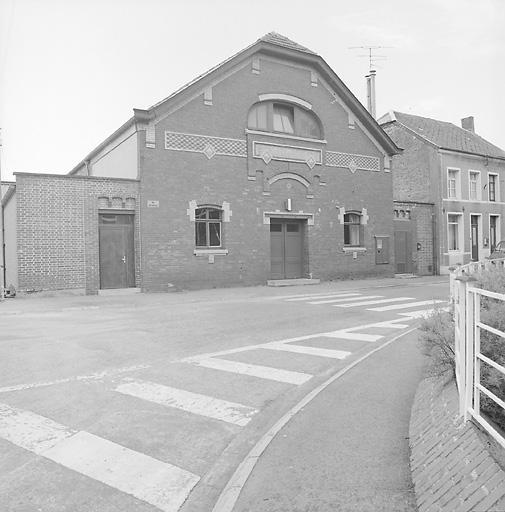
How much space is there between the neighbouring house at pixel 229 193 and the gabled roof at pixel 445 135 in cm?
616

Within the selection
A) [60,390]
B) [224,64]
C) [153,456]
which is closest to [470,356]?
[153,456]

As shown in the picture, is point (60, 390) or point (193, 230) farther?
point (193, 230)

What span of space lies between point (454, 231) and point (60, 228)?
2193 cm

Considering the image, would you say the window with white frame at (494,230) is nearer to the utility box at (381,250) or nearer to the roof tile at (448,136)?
the roof tile at (448,136)

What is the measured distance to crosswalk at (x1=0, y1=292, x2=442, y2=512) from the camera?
151 inches

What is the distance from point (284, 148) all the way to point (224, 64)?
4168 millimetres

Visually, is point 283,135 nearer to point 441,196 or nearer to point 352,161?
point 352,161

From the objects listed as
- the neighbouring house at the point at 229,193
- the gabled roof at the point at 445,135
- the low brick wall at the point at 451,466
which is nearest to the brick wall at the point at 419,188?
the gabled roof at the point at 445,135

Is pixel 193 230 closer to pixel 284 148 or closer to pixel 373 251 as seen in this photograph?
pixel 284 148

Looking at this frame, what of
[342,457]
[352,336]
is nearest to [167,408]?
[342,457]

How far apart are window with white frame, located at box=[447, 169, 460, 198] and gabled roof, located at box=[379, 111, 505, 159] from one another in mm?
1267

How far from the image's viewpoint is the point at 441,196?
28969 millimetres

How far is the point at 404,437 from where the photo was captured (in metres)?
4.52

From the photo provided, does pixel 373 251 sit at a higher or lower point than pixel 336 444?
higher
